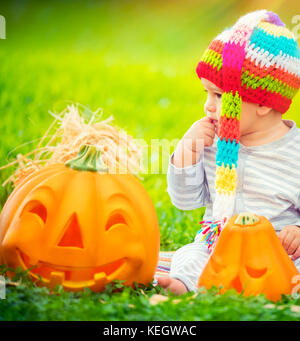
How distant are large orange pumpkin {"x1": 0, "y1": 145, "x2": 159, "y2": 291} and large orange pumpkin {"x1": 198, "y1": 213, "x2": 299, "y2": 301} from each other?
221mm

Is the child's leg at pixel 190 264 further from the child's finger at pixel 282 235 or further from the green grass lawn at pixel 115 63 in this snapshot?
the green grass lawn at pixel 115 63

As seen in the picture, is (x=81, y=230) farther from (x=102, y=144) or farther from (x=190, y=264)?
(x=190, y=264)

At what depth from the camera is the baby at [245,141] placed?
2.03 meters

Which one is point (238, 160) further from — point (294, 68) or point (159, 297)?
point (159, 297)

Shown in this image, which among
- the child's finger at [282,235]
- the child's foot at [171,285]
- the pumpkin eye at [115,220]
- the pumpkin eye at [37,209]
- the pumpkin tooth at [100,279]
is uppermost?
the pumpkin eye at [37,209]

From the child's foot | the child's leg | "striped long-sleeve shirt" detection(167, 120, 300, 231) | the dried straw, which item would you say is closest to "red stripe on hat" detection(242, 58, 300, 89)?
"striped long-sleeve shirt" detection(167, 120, 300, 231)

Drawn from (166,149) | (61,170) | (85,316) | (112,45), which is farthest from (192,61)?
(85,316)

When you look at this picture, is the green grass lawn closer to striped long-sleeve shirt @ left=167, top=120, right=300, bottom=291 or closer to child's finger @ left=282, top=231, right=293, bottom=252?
striped long-sleeve shirt @ left=167, top=120, right=300, bottom=291

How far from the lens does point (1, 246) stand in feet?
5.92

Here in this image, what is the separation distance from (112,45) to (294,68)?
3343mm

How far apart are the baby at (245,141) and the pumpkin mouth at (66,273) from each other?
0.24 m

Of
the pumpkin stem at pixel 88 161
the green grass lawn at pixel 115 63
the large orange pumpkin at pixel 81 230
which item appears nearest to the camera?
the large orange pumpkin at pixel 81 230

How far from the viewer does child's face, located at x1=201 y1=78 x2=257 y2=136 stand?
2127 millimetres

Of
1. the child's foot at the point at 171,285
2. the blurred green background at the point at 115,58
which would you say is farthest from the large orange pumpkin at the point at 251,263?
the blurred green background at the point at 115,58
